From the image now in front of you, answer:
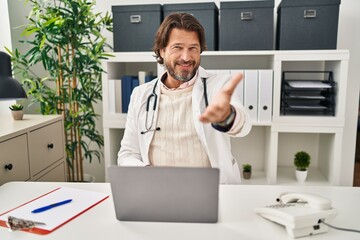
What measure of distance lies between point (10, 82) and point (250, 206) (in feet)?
3.47

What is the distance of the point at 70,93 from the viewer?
2.49 meters

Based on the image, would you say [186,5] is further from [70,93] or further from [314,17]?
[70,93]

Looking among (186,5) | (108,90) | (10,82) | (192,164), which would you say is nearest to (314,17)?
(186,5)

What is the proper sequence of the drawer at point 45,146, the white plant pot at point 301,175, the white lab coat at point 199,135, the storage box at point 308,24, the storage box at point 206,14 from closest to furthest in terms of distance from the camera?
the white lab coat at point 199,135, the drawer at point 45,146, the storage box at point 308,24, the storage box at point 206,14, the white plant pot at point 301,175

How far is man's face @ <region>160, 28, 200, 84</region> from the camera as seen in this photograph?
158 centimetres

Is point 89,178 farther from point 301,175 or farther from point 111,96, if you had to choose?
point 301,175

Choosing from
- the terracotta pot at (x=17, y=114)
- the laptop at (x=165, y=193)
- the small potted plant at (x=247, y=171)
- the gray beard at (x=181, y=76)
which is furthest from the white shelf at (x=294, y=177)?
the terracotta pot at (x=17, y=114)

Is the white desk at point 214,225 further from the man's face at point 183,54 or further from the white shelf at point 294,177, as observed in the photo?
the white shelf at point 294,177

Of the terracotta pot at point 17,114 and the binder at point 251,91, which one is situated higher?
the binder at point 251,91

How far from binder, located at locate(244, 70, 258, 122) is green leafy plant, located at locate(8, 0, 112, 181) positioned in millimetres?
1006

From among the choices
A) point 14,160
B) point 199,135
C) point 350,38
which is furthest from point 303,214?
point 350,38

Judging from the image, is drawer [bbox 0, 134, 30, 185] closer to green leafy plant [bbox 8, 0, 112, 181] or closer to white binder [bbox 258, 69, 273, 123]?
green leafy plant [bbox 8, 0, 112, 181]

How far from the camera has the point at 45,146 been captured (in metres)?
1.97

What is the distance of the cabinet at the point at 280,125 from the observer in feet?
7.30
